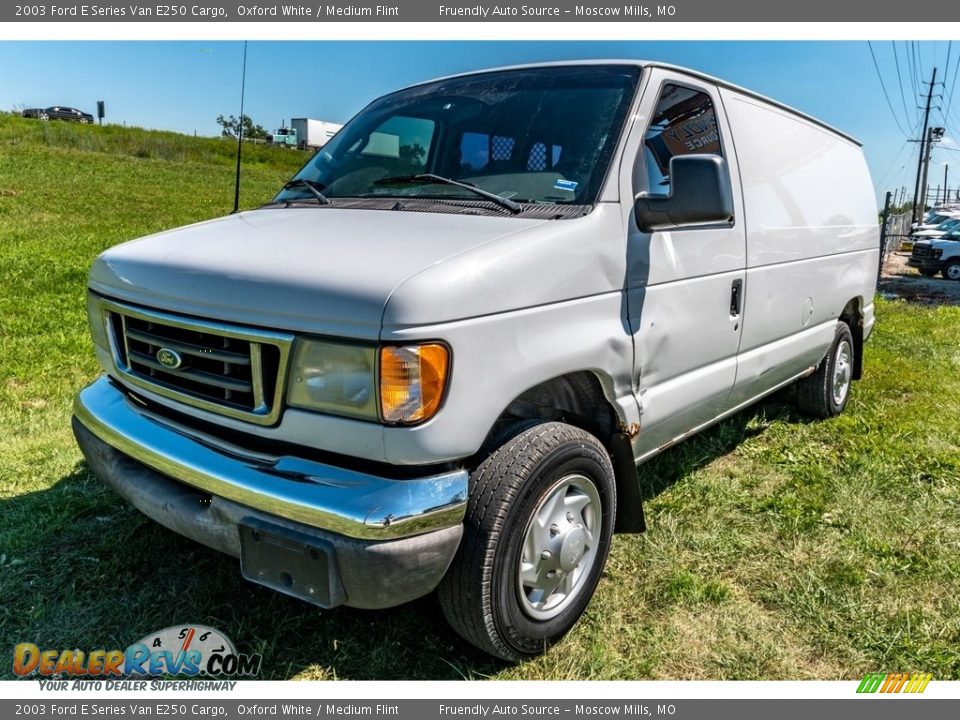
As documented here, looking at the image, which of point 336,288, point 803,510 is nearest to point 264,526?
point 336,288

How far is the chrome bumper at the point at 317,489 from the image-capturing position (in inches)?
83.0

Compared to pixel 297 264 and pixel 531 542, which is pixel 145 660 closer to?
pixel 531 542

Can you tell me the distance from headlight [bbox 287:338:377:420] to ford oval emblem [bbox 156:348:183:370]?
530 mm

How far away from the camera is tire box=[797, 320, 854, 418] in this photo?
5277 millimetres

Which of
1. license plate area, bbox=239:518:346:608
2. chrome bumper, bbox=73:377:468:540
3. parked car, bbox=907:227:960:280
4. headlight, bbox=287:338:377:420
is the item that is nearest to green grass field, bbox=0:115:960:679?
license plate area, bbox=239:518:346:608

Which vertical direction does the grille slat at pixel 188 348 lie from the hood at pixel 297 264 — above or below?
below

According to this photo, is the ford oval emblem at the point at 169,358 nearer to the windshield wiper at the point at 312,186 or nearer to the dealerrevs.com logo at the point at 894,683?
the windshield wiper at the point at 312,186

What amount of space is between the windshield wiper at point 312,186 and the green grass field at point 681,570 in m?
1.65

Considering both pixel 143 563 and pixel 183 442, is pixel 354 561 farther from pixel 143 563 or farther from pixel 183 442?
pixel 143 563

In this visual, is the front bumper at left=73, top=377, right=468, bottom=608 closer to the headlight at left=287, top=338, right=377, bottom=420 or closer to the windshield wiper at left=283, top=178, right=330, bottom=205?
the headlight at left=287, top=338, right=377, bottom=420

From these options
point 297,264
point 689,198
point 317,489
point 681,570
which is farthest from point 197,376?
point 681,570

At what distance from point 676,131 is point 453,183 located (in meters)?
1.12

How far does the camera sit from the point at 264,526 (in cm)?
222

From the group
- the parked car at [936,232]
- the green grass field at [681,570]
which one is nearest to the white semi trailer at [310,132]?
the parked car at [936,232]
